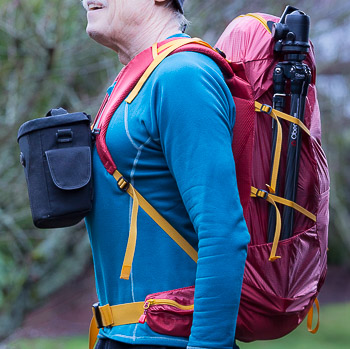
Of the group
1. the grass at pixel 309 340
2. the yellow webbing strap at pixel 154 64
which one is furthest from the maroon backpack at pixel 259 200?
the grass at pixel 309 340

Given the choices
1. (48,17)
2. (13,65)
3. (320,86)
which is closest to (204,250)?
(48,17)

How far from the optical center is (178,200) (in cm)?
189

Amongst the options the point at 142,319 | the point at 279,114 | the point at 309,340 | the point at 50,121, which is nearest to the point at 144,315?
the point at 142,319

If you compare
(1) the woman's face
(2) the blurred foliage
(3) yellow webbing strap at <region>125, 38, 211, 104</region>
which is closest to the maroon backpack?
(3) yellow webbing strap at <region>125, 38, 211, 104</region>

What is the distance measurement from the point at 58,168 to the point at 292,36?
79cm

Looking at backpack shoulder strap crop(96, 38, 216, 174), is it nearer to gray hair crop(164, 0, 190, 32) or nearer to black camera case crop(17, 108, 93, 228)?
black camera case crop(17, 108, 93, 228)

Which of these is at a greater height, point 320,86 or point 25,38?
point 25,38

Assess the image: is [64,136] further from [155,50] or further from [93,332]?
[93,332]

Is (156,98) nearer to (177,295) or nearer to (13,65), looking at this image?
(177,295)

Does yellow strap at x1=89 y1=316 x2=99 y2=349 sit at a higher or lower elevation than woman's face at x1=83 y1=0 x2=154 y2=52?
lower

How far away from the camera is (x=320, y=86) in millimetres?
10344

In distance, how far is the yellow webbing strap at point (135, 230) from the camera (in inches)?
73.7

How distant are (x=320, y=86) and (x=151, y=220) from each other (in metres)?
8.86

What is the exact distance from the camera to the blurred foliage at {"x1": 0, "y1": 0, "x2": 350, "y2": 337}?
6000 mm
